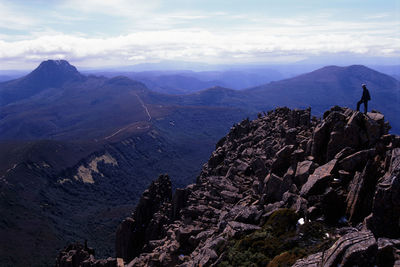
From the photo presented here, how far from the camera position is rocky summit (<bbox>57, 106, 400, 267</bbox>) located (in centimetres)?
2364

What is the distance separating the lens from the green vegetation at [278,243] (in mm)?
26328

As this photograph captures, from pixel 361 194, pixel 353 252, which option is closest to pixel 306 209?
pixel 361 194

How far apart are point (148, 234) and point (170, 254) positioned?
23.6 metres

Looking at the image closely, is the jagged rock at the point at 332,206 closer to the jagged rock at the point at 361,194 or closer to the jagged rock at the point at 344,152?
the jagged rock at the point at 361,194

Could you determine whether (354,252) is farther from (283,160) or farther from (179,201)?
(179,201)

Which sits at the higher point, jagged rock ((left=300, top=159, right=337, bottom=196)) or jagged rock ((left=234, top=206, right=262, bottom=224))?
jagged rock ((left=300, top=159, right=337, bottom=196))

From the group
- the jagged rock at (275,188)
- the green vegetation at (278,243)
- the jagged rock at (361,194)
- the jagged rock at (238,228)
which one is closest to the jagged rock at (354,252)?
the green vegetation at (278,243)

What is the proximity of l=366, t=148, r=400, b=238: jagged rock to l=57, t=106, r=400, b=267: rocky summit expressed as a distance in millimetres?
64

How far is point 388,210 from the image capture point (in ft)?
77.7

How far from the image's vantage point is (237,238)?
34.2 metres

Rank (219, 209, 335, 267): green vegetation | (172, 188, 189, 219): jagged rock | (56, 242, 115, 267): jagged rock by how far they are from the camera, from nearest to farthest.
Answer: (219, 209, 335, 267): green vegetation → (56, 242, 115, 267): jagged rock → (172, 188, 189, 219): jagged rock

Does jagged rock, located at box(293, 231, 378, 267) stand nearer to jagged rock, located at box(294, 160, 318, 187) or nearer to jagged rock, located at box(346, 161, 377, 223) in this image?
jagged rock, located at box(346, 161, 377, 223)

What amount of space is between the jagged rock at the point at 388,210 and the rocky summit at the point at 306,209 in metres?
0.06

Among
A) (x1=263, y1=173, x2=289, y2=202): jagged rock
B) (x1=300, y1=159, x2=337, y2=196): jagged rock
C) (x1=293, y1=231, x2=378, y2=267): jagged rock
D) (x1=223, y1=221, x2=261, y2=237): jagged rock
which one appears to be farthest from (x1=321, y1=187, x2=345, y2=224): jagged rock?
(x1=293, y1=231, x2=378, y2=267): jagged rock
